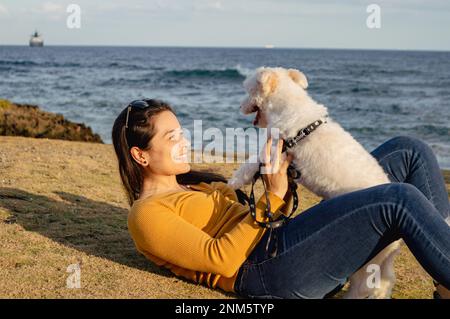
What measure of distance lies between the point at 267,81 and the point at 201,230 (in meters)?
1.29

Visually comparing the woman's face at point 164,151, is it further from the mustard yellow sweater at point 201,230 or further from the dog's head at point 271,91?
the dog's head at point 271,91

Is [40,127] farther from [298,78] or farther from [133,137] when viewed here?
[133,137]

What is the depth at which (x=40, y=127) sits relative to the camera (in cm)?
1178

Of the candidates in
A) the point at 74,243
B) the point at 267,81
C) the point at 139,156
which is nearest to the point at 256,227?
the point at 139,156

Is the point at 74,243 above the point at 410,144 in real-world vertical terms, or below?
below

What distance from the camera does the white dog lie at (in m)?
3.15

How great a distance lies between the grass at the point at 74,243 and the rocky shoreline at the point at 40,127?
4.88 meters

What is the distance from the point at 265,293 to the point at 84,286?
110 centimetres

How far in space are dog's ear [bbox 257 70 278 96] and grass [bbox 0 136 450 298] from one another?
4.56ft

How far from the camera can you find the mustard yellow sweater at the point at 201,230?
9.45ft

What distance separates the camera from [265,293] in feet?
9.78

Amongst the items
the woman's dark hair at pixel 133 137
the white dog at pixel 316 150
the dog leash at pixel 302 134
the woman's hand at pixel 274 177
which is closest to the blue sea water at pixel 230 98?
the white dog at pixel 316 150

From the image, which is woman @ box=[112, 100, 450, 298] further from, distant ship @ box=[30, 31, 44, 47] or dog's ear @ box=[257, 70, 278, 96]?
distant ship @ box=[30, 31, 44, 47]

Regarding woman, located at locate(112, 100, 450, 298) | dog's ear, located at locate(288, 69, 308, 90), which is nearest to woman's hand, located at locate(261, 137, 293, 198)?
woman, located at locate(112, 100, 450, 298)
